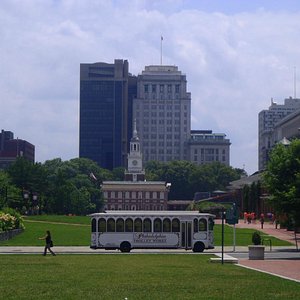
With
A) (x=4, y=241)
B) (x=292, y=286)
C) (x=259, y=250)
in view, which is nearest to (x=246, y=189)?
(x=4, y=241)

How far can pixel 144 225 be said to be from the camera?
5675 centimetres

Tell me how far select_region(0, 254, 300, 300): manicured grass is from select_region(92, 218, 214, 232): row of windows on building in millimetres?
18318

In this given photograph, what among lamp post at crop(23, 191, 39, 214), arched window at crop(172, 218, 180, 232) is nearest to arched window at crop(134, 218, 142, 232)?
arched window at crop(172, 218, 180, 232)

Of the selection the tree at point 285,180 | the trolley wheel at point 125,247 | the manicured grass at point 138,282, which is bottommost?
the manicured grass at point 138,282

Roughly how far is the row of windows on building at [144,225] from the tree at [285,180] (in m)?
5.92

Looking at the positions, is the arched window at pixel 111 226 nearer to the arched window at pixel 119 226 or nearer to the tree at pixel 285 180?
the arched window at pixel 119 226

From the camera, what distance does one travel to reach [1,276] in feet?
100.0

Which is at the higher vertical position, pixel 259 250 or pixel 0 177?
pixel 0 177

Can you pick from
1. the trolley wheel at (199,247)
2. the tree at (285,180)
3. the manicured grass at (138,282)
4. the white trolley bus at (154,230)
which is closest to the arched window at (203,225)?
the white trolley bus at (154,230)

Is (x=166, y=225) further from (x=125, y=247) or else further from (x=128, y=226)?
(x=125, y=247)

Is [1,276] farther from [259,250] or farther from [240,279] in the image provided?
[259,250]

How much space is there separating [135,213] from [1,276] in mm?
27179

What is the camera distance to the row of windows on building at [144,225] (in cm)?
5641

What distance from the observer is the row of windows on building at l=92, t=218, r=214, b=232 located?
185ft
